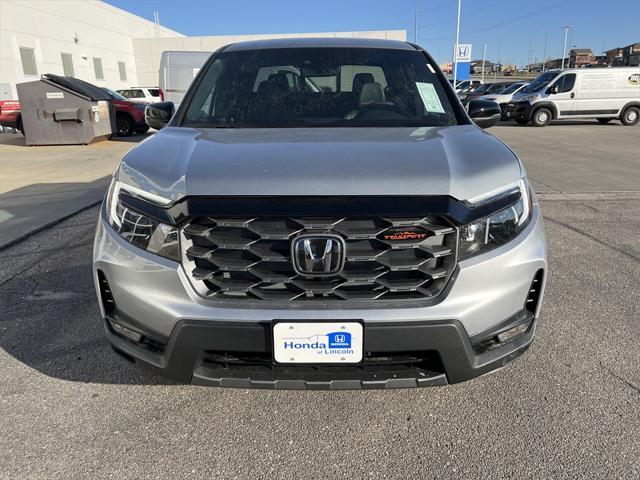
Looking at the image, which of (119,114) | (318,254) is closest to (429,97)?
(318,254)

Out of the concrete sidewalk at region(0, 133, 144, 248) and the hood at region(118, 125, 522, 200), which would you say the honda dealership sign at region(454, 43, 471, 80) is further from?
the hood at region(118, 125, 522, 200)

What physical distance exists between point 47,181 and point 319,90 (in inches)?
280

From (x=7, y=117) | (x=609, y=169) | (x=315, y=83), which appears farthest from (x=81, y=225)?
(x=7, y=117)

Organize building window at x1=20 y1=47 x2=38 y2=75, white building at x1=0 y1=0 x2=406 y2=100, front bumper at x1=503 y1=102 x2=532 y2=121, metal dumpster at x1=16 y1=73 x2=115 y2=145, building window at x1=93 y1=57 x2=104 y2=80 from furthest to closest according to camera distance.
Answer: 1. building window at x1=93 y1=57 x2=104 y2=80
2. building window at x1=20 y1=47 x2=38 y2=75
3. white building at x1=0 y1=0 x2=406 y2=100
4. front bumper at x1=503 y1=102 x2=532 y2=121
5. metal dumpster at x1=16 y1=73 x2=115 y2=145

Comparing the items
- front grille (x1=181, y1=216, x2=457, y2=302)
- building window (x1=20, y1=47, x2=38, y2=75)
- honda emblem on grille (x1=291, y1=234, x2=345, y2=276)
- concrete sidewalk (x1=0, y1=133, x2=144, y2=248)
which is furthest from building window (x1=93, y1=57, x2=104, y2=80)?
honda emblem on grille (x1=291, y1=234, x2=345, y2=276)

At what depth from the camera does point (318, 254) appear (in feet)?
5.84

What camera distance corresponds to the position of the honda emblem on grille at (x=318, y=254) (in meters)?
1.77

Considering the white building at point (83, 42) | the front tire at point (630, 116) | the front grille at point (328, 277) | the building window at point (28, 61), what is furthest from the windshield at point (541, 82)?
the building window at point (28, 61)

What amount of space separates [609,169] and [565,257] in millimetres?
5999

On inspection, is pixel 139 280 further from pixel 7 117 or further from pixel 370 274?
pixel 7 117

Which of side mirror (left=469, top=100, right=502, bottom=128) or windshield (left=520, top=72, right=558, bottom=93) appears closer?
side mirror (left=469, top=100, right=502, bottom=128)

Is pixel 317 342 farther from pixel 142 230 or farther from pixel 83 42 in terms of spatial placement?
pixel 83 42

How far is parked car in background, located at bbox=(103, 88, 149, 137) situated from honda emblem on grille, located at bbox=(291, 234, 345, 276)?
49.3 ft

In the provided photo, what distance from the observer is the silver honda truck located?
5.84 ft
